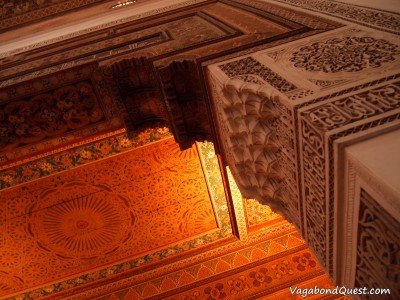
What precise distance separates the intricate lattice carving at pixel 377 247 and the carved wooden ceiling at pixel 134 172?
880 mm

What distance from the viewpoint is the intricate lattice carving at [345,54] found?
1.02 meters

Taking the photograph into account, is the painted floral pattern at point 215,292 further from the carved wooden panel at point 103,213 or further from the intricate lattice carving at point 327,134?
the intricate lattice carving at point 327,134

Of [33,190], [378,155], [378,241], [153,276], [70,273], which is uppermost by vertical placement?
[378,155]

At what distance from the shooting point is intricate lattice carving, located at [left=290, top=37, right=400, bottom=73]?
3.34 feet

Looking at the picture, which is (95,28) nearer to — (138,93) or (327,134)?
(138,93)

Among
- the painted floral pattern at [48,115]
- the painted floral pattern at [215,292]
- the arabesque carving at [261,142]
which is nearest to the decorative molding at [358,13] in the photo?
the arabesque carving at [261,142]

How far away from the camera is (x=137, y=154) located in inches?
92.4

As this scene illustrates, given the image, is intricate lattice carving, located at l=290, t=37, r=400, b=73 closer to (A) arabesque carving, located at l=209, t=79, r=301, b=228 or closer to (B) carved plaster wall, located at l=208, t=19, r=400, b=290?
(B) carved plaster wall, located at l=208, t=19, r=400, b=290

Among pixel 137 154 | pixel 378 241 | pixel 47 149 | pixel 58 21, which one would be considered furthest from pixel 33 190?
pixel 378 241

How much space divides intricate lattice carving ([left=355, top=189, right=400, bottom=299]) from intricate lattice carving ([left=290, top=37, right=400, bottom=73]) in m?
0.49

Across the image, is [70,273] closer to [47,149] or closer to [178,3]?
[47,149]

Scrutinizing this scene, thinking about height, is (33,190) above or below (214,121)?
below

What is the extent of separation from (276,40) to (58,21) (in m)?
2.24

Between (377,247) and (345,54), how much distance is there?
68 cm
